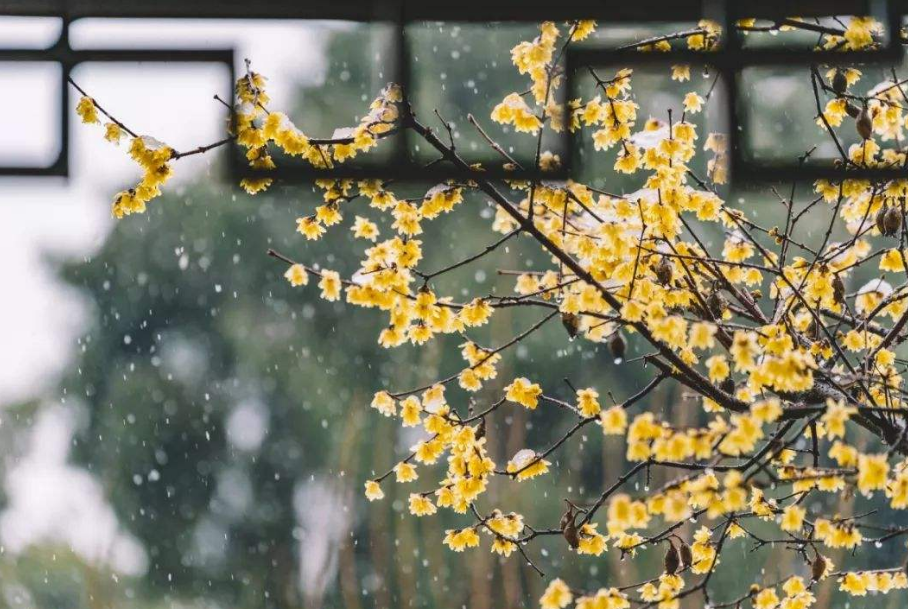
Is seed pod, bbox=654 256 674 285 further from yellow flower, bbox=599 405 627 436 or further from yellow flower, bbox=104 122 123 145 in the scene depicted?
yellow flower, bbox=104 122 123 145

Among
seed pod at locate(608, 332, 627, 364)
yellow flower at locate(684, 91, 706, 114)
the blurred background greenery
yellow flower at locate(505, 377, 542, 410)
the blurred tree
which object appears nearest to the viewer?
seed pod at locate(608, 332, 627, 364)

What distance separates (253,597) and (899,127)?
15.5ft

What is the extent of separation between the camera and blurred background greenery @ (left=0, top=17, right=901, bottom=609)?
5.21 meters

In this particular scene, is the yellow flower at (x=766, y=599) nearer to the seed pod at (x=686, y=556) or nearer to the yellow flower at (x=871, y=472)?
the seed pod at (x=686, y=556)

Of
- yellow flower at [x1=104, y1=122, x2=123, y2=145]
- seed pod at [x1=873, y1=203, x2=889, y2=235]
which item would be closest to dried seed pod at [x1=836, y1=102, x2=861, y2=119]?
seed pod at [x1=873, y1=203, x2=889, y2=235]

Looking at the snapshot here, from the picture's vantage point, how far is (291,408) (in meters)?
5.65

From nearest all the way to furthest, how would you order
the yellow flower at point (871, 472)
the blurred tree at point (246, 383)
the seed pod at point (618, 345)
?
the yellow flower at point (871, 472) → the seed pod at point (618, 345) → the blurred tree at point (246, 383)

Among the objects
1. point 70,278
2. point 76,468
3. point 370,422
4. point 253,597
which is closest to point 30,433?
point 76,468

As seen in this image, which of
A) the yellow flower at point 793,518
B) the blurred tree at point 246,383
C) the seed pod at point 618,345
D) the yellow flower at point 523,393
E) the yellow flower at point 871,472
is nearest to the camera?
the yellow flower at point 871,472

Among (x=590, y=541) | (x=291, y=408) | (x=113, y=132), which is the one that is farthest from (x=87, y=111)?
(x=291, y=408)

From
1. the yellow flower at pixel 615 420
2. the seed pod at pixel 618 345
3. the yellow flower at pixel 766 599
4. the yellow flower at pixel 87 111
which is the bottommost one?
the yellow flower at pixel 766 599

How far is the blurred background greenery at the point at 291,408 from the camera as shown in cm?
521

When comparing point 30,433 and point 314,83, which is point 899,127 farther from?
point 30,433

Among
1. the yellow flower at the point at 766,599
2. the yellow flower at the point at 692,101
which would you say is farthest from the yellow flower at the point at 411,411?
the yellow flower at the point at 692,101
